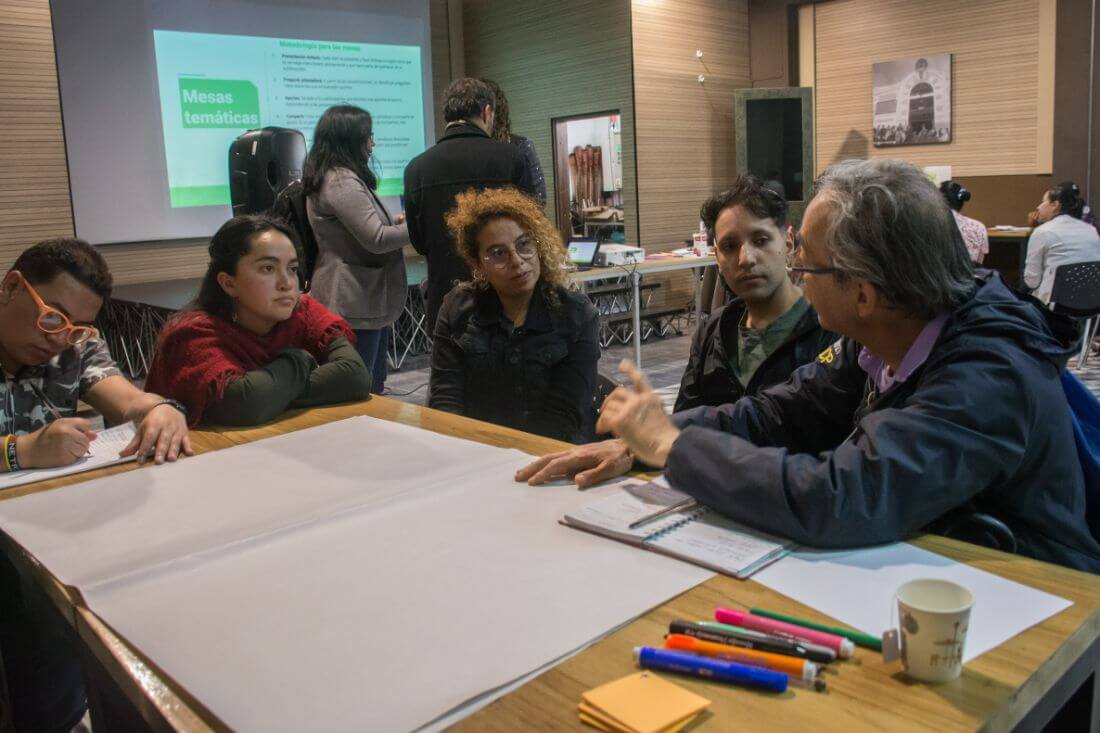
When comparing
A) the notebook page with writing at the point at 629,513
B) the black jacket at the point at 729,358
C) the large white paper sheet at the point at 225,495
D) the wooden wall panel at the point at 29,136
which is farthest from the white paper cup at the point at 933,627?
the wooden wall panel at the point at 29,136

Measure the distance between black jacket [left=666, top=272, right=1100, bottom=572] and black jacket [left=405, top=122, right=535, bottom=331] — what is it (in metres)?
2.31

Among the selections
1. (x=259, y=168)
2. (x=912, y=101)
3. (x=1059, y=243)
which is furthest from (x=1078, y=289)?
(x=259, y=168)

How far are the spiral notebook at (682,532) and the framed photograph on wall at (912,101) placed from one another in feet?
23.9

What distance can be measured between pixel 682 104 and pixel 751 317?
611 cm

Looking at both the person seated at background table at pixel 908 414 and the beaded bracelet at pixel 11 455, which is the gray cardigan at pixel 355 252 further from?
the person seated at background table at pixel 908 414

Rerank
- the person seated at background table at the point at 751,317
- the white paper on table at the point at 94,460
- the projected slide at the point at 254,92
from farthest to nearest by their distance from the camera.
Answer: the projected slide at the point at 254,92 → the person seated at background table at the point at 751,317 → the white paper on table at the point at 94,460

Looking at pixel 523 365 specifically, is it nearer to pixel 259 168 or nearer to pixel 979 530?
pixel 979 530

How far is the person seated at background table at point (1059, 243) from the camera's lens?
5418mm

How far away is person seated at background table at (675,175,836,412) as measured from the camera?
209cm

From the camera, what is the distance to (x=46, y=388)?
194cm

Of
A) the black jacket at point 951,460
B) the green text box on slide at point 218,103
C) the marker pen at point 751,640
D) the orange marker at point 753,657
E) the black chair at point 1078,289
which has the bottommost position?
the black chair at point 1078,289

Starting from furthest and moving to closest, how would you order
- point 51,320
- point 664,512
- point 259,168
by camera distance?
point 259,168 < point 51,320 < point 664,512

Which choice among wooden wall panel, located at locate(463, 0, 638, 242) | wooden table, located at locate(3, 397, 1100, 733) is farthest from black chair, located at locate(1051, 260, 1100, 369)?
wooden table, located at locate(3, 397, 1100, 733)

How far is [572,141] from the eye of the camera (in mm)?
8117
